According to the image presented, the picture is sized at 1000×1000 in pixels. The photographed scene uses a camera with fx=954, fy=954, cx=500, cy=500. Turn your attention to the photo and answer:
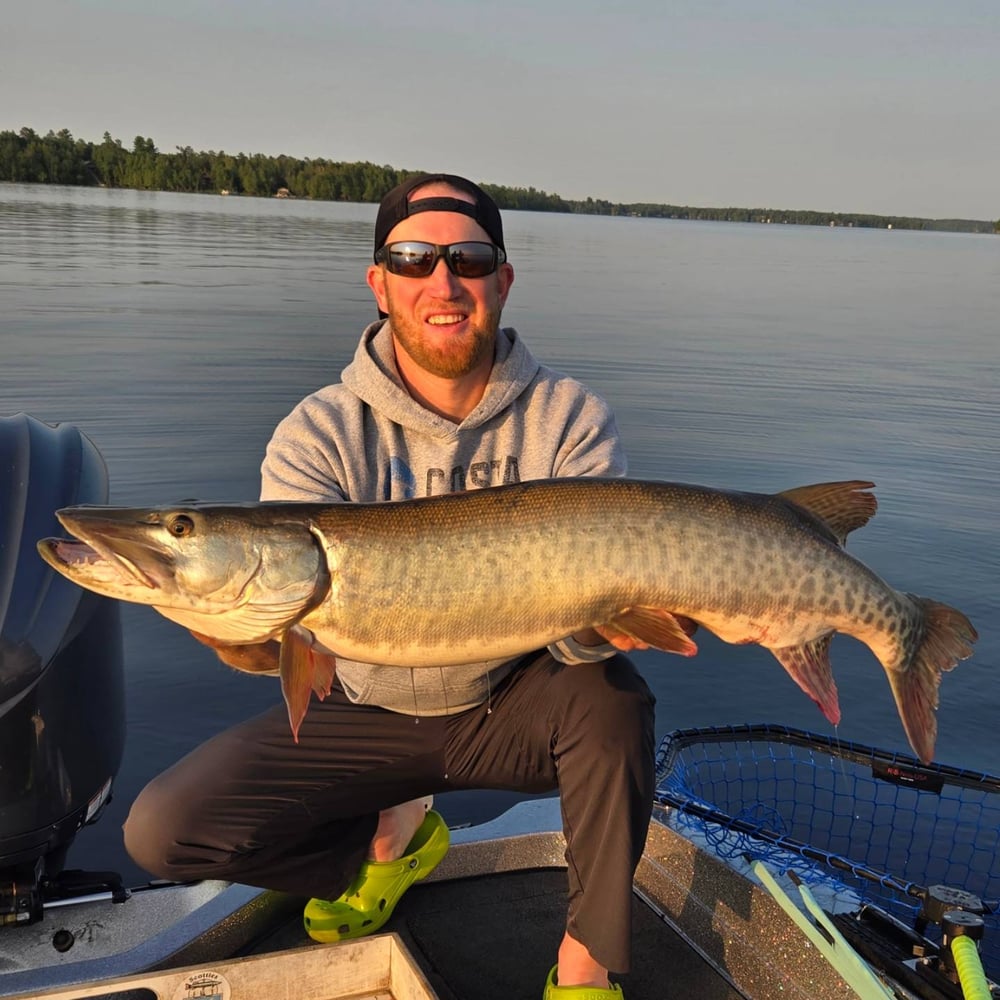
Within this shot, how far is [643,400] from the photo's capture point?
10.4m

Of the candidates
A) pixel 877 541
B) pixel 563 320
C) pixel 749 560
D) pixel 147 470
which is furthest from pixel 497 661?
pixel 563 320

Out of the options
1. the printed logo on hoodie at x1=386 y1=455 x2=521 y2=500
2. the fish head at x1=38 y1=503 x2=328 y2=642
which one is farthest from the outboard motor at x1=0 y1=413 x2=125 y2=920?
the printed logo on hoodie at x1=386 y1=455 x2=521 y2=500

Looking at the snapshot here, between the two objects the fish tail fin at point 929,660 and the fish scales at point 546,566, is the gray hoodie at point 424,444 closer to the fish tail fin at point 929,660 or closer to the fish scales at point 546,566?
the fish scales at point 546,566

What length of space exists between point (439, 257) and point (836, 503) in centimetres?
136

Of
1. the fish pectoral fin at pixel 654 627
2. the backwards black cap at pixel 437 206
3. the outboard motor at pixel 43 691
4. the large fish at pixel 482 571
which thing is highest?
the backwards black cap at pixel 437 206

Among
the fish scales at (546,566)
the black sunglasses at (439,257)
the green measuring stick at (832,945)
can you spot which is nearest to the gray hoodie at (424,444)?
the black sunglasses at (439,257)

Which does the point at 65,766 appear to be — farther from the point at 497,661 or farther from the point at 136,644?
the point at 136,644

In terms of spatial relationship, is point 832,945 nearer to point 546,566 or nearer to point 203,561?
point 546,566

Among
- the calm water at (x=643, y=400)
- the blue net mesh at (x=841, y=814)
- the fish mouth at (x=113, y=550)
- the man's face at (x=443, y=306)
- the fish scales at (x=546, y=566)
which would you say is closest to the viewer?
the fish mouth at (x=113, y=550)

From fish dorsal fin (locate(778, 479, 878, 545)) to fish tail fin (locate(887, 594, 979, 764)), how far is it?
25 cm

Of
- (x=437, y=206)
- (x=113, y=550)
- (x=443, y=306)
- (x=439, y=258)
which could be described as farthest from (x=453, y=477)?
(x=113, y=550)

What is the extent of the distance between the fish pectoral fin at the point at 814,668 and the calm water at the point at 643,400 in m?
1.78

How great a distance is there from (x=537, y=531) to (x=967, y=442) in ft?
27.9

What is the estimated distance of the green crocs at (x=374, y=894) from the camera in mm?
2629
